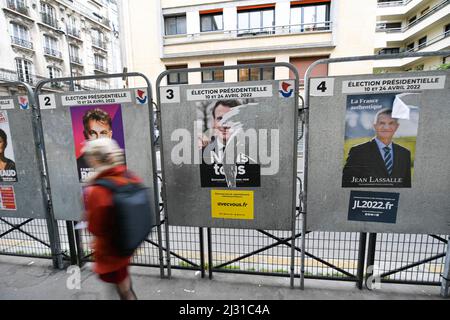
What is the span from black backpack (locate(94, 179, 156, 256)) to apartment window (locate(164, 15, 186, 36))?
A: 18614 millimetres

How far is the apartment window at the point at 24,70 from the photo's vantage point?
86.4 feet

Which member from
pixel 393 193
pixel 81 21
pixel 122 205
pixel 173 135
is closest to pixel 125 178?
pixel 122 205

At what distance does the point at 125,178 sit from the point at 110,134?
118 centimetres

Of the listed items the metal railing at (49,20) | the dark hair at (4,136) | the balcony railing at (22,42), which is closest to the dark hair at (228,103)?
the dark hair at (4,136)

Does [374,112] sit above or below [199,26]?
below

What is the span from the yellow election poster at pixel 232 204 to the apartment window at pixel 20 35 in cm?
3453

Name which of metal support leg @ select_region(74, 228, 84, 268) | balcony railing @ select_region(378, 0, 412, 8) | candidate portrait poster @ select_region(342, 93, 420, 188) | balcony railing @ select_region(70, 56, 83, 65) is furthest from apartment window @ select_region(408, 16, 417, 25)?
balcony railing @ select_region(70, 56, 83, 65)

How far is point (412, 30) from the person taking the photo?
100 feet

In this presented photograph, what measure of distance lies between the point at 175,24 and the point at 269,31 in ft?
22.8

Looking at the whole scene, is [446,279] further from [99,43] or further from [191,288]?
[99,43]

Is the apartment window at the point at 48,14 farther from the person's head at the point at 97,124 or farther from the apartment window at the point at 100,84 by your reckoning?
the person's head at the point at 97,124

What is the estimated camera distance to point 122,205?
72.4 inches

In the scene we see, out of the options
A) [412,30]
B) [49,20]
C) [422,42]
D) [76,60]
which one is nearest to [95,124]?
[49,20]

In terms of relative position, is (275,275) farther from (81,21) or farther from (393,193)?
(81,21)
